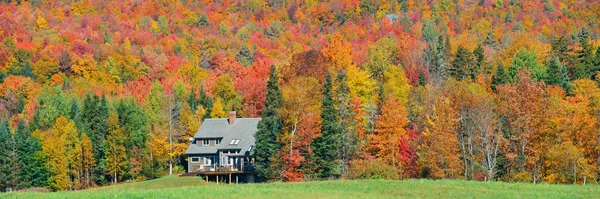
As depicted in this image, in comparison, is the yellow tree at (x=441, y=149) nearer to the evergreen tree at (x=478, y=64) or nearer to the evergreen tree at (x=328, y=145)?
the evergreen tree at (x=328, y=145)

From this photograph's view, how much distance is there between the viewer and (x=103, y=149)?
93000mm

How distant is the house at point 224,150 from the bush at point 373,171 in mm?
16045

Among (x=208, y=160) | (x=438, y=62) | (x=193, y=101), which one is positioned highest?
(x=438, y=62)

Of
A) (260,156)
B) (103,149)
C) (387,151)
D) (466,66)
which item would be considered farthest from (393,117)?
(466,66)

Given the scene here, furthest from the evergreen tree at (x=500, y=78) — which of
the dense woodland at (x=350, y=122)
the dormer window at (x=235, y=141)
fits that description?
the dormer window at (x=235, y=141)

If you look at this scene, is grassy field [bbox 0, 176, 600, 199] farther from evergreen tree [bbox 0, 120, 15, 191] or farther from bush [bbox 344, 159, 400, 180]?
evergreen tree [bbox 0, 120, 15, 191]

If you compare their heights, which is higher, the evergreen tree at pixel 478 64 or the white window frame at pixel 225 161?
the evergreen tree at pixel 478 64

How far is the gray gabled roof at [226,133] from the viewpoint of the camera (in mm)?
88250

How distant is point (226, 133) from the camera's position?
90.1 meters

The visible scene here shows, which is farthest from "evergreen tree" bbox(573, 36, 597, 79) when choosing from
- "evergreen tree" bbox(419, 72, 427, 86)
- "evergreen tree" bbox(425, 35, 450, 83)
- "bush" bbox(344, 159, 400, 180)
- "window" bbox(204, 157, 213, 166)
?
"window" bbox(204, 157, 213, 166)

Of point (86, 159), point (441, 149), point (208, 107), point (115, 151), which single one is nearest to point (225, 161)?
point (115, 151)

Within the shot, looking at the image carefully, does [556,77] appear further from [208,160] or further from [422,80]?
[208,160]

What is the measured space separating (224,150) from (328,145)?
52.7 ft

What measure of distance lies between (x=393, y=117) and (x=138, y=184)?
952 inches
